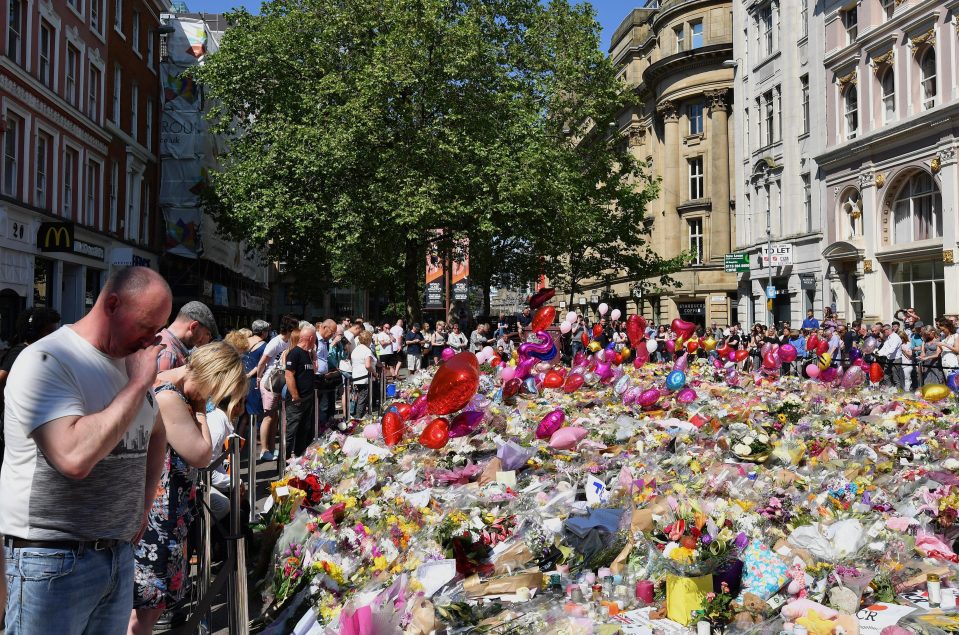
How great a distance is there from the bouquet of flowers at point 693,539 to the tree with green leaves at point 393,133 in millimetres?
17348

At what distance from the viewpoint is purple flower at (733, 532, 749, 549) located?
4223 millimetres

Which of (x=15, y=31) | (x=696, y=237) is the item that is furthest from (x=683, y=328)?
(x=696, y=237)

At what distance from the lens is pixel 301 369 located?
8.71m

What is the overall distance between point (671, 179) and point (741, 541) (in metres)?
41.9

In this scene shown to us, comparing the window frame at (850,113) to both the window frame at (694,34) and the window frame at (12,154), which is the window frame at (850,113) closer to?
the window frame at (694,34)

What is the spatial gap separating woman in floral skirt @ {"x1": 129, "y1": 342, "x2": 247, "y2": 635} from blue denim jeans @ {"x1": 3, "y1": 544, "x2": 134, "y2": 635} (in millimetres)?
898

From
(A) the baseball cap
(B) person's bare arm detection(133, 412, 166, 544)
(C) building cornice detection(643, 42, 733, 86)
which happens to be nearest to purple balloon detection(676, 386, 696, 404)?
(A) the baseball cap

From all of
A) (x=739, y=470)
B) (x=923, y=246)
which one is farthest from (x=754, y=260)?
(x=739, y=470)

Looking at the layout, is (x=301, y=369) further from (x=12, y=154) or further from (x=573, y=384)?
(x=12, y=154)

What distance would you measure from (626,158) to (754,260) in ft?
27.7

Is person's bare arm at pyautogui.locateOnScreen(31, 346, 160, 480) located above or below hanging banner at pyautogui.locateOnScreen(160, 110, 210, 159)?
below

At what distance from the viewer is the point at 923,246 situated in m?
23.0

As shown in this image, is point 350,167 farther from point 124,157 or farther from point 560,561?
point 560,561

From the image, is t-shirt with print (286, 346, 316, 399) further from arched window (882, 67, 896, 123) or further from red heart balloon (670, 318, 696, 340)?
arched window (882, 67, 896, 123)
